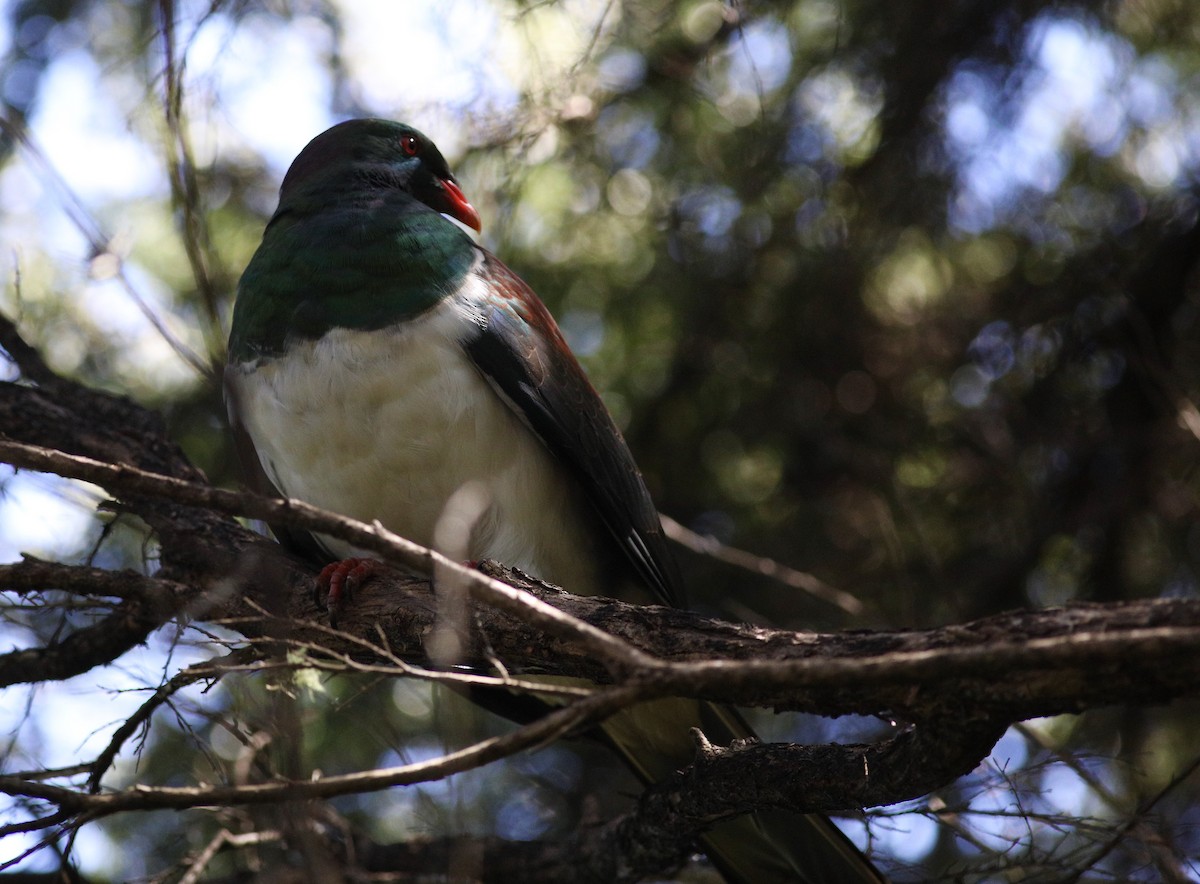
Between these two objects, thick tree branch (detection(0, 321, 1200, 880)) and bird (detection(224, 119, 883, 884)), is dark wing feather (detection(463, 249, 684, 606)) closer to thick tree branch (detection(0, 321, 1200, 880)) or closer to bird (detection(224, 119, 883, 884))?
bird (detection(224, 119, 883, 884))

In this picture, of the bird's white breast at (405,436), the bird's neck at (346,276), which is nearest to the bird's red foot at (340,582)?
the bird's white breast at (405,436)

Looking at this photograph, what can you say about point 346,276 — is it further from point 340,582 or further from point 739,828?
point 739,828

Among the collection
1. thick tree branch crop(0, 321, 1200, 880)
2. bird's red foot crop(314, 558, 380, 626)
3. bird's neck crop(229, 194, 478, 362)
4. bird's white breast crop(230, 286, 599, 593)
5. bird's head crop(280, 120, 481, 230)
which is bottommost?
thick tree branch crop(0, 321, 1200, 880)

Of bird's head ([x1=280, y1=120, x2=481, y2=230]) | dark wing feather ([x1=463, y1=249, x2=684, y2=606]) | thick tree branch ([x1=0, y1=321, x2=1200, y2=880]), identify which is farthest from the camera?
bird's head ([x1=280, y1=120, x2=481, y2=230])

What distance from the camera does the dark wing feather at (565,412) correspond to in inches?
127

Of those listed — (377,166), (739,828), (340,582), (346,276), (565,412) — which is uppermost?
(377,166)

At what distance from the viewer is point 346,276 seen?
10.4ft

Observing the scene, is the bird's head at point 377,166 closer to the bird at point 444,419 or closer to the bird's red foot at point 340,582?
the bird at point 444,419

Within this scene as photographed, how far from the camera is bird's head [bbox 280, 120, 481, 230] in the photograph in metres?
3.71

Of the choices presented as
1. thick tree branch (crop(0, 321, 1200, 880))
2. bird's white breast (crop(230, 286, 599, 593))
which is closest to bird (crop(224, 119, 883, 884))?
bird's white breast (crop(230, 286, 599, 593))

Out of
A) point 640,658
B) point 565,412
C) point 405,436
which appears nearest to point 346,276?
point 405,436

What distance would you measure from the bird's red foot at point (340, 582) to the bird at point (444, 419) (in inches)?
1.8

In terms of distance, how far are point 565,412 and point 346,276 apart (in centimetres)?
72

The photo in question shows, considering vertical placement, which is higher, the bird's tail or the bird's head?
the bird's head
